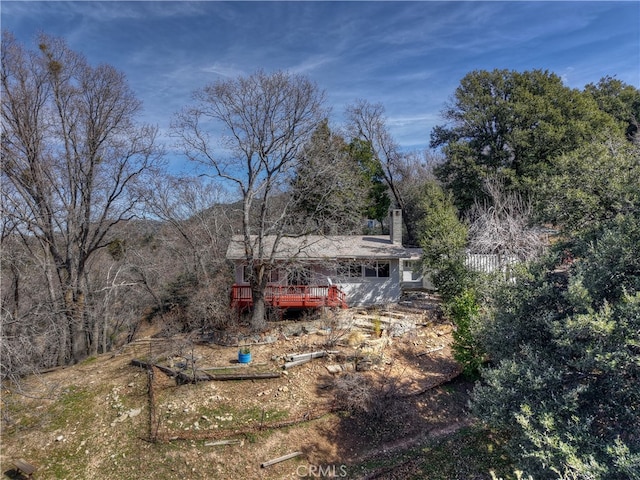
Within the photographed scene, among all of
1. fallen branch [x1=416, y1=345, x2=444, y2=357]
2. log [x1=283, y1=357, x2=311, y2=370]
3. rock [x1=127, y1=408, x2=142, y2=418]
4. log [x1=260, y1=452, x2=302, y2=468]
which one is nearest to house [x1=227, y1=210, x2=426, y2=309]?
log [x1=283, y1=357, x2=311, y2=370]

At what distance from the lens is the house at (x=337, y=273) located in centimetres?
1722

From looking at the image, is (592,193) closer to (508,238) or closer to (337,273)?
(508,238)

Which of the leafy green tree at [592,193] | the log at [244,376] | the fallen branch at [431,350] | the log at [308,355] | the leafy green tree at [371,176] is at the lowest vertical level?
the fallen branch at [431,350]

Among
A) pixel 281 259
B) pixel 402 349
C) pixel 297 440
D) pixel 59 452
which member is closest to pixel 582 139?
pixel 402 349

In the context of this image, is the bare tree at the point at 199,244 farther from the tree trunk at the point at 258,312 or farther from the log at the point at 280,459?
the log at the point at 280,459

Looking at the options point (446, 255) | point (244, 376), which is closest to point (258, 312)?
point (244, 376)

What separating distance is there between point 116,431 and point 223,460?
3.44 m

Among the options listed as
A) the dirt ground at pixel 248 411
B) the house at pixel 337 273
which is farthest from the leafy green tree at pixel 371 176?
the dirt ground at pixel 248 411

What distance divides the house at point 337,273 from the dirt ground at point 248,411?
11.0 ft

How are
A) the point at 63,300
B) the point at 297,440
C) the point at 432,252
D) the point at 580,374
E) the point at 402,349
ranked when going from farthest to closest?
the point at 432,252
the point at 63,300
the point at 402,349
the point at 297,440
the point at 580,374

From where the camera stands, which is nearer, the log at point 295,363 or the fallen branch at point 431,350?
the log at point 295,363

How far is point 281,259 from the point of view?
16.3 meters

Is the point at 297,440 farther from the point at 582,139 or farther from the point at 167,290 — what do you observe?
the point at 582,139

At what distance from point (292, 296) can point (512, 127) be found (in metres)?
17.5
